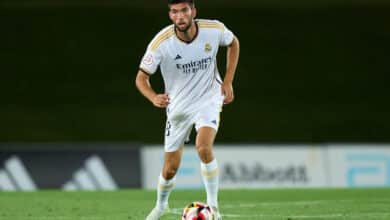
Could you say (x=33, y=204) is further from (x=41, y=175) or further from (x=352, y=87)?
(x=352, y=87)

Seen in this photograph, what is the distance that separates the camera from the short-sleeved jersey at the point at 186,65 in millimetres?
9750

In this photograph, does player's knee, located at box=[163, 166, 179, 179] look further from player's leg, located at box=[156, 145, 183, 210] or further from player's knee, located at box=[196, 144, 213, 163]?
player's knee, located at box=[196, 144, 213, 163]

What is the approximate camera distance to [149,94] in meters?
9.46

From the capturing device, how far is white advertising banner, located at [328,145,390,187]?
1952 centimetres

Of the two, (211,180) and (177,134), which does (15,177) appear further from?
(211,180)

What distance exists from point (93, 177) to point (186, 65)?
28.9ft

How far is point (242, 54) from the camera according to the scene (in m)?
28.6

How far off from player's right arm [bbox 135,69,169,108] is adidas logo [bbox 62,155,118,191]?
8.74m

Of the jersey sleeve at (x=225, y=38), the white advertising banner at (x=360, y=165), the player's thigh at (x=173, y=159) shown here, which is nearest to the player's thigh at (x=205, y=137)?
the player's thigh at (x=173, y=159)

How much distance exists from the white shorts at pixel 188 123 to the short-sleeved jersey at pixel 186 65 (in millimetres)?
67

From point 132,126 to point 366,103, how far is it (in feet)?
20.9

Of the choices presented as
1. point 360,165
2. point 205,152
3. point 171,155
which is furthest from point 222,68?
point 205,152

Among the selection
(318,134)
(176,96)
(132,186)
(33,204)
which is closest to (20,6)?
(318,134)

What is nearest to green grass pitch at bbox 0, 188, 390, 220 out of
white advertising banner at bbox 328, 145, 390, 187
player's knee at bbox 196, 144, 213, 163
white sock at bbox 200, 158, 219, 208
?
white sock at bbox 200, 158, 219, 208
